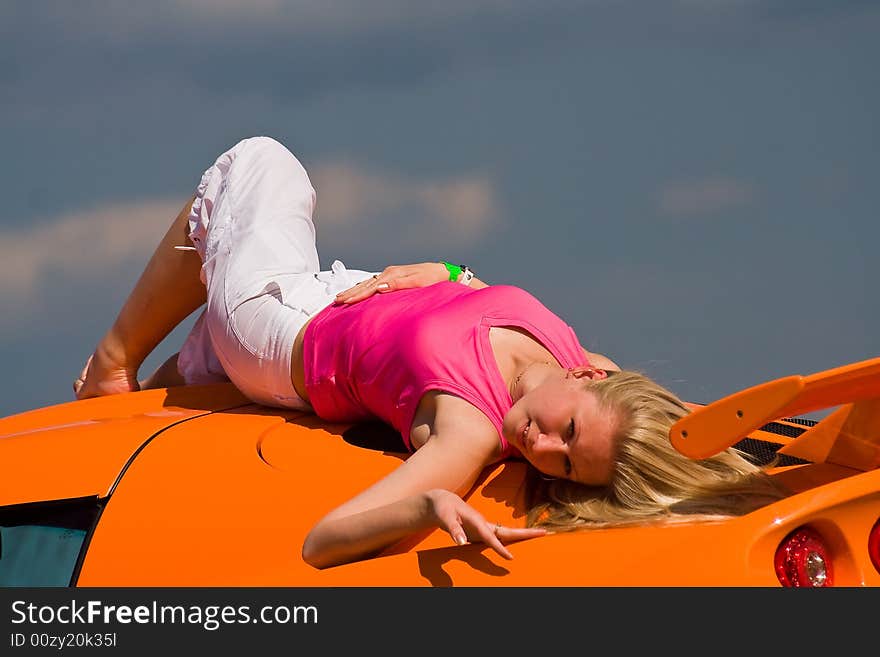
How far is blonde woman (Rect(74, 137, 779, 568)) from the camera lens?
2480 mm

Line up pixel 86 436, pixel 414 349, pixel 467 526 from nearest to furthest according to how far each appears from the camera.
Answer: pixel 467 526, pixel 414 349, pixel 86 436

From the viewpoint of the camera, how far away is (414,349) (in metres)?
2.94

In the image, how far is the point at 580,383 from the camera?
2.71 meters

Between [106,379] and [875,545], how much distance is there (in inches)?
112

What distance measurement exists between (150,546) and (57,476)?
1.27ft

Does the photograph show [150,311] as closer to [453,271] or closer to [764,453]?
[453,271]

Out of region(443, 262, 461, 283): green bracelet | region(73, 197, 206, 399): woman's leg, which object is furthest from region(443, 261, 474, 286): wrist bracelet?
region(73, 197, 206, 399): woman's leg

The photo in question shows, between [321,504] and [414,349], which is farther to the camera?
[414,349]

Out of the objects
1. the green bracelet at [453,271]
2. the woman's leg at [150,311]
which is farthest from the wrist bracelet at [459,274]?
the woman's leg at [150,311]

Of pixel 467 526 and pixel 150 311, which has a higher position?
pixel 467 526

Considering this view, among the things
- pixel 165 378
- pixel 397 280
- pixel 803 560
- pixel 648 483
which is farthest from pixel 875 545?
pixel 165 378
